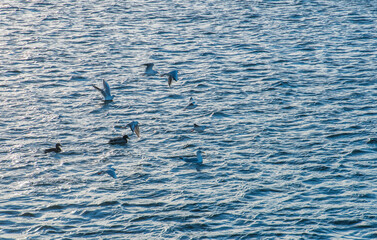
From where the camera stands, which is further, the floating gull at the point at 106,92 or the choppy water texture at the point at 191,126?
the floating gull at the point at 106,92

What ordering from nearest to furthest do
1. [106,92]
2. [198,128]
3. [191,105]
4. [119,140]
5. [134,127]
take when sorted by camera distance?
1. [119,140]
2. [134,127]
3. [198,128]
4. [191,105]
5. [106,92]

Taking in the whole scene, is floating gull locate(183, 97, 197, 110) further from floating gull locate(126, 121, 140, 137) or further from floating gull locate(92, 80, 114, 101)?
floating gull locate(126, 121, 140, 137)

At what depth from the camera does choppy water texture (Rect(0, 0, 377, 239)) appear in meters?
17.4

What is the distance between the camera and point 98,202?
18.1m

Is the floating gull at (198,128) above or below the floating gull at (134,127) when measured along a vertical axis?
below

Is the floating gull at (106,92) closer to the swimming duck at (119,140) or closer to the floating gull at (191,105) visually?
the floating gull at (191,105)

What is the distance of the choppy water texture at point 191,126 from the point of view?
17.4 m

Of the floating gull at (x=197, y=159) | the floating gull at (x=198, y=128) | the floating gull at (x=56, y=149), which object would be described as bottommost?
the floating gull at (x=198, y=128)

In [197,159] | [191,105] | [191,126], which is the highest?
[197,159]

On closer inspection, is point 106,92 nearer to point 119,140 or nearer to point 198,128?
point 119,140

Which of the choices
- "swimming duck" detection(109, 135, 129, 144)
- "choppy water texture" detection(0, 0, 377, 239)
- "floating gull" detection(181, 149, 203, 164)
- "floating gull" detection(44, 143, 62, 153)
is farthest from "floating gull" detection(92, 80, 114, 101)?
"floating gull" detection(181, 149, 203, 164)

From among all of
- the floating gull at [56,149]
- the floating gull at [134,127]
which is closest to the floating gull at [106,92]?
the floating gull at [134,127]

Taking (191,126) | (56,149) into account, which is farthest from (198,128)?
(56,149)

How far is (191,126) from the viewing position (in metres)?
23.8
